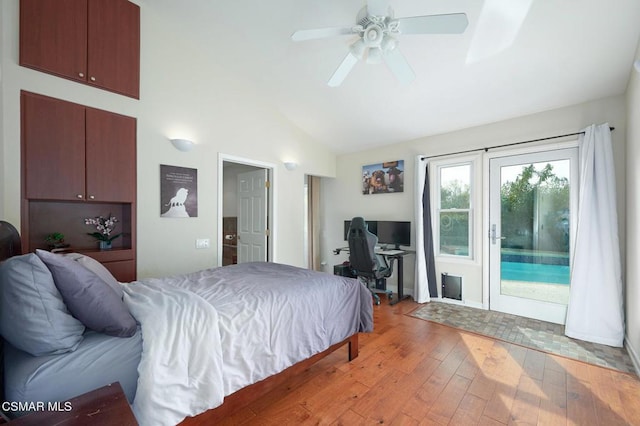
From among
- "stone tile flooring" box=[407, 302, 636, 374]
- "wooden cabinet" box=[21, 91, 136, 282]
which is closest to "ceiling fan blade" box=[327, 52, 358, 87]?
"wooden cabinet" box=[21, 91, 136, 282]

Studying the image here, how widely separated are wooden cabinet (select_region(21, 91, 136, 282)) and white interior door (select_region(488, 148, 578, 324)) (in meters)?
4.34

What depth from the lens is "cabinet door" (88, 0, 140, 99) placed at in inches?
97.0

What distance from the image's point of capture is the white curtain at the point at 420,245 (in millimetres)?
3891

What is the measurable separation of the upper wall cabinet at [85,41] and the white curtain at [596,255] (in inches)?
188

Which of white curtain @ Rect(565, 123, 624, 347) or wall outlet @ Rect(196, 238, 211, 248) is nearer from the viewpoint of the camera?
white curtain @ Rect(565, 123, 624, 347)

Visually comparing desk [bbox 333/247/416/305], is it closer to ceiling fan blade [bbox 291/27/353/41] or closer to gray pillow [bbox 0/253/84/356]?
ceiling fan blade [bbox 291/27/353/41]

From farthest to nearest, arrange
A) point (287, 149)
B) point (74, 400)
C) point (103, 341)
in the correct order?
point (287, 149) → point (103, 341) → point (74, 400)

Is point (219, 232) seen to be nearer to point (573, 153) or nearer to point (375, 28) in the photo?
point (375, 28)

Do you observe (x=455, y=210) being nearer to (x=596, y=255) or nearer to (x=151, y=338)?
(x=596, y=255)

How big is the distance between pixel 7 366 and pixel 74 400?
1.53ft

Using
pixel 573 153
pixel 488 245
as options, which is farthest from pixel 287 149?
pixel 573 153

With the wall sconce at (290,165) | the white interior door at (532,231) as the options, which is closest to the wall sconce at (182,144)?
the wall sconce at (290,165)

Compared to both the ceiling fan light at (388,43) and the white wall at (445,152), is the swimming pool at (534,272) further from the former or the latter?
the ceiling fan light at (388,43)

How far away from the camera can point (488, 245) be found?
355 centimetres
